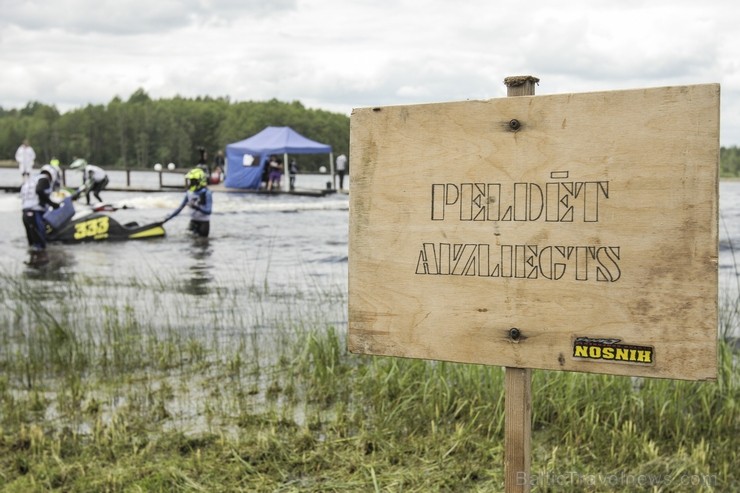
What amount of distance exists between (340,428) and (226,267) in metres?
11.2

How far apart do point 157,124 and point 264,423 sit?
13316 centimetres

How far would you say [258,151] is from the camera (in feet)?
131

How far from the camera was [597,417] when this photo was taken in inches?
176

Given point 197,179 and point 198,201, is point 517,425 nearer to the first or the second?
point 197,179


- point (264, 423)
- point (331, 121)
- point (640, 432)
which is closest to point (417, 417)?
point (264, 423)

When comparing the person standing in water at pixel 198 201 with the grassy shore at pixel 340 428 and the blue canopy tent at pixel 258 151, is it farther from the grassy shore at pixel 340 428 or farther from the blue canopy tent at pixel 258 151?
the blue canopy tent at pixel 258 151

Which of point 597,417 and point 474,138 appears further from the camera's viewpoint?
point 597,417

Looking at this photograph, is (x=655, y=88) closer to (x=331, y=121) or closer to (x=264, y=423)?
(x=264, y=423)

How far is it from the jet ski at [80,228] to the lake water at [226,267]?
266 millimetres

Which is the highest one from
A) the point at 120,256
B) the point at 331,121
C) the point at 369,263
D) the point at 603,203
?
the point at 331,121

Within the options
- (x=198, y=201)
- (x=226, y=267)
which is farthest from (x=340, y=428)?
(x=198, y=201)

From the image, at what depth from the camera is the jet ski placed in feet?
62.2

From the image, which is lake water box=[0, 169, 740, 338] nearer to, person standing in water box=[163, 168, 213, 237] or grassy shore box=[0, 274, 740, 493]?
person standing in water box=[163, 168, 213, 237]

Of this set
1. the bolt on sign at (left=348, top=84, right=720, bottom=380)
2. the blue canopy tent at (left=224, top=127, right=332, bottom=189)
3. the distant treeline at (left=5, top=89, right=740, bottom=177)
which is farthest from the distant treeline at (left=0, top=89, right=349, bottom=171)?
the bolt on sign at (left=348, top=84, right=720, bottom=380)
